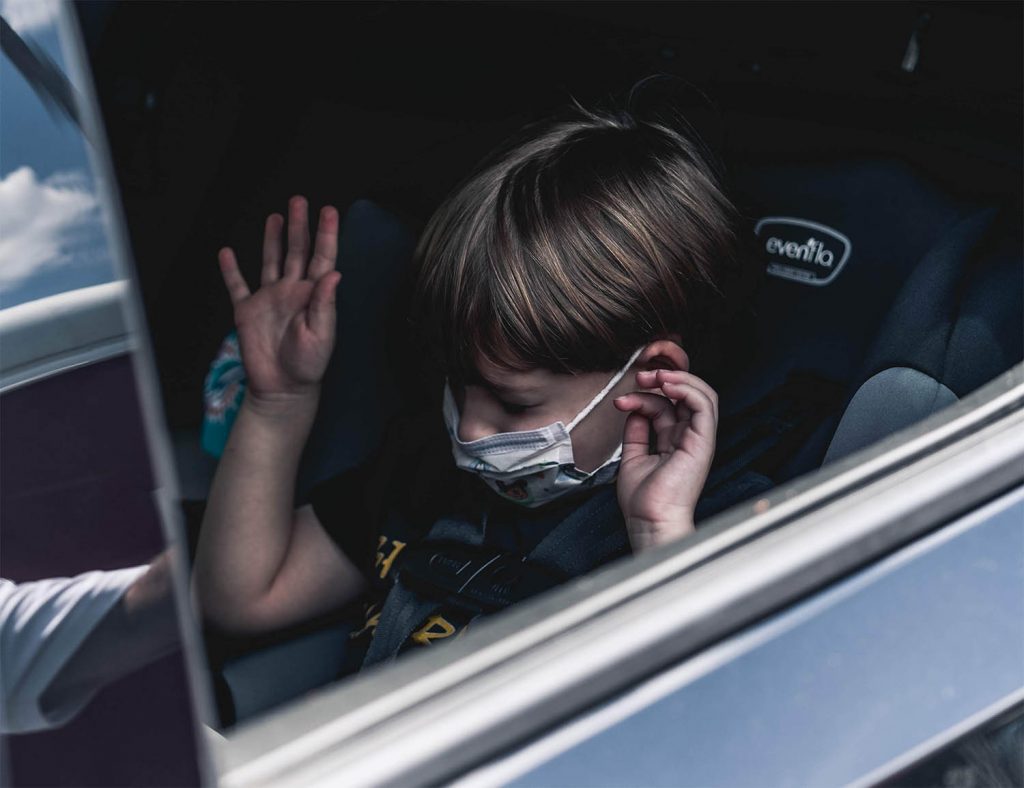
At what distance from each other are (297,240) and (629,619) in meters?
1.07

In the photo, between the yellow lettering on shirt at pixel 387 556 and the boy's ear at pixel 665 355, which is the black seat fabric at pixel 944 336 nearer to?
the boy's ear at pixel 665 355

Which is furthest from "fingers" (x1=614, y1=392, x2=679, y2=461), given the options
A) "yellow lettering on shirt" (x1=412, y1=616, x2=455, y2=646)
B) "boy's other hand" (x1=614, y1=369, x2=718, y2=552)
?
"yellow lettering on shirt" (x1=412, y1=616, x2=455, y2=646)

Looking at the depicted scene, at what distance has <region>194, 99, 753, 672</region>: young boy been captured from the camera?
4.30ft

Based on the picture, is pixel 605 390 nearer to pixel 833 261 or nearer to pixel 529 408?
pixel 529 408

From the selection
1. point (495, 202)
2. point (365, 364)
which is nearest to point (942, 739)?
point (495, 202)

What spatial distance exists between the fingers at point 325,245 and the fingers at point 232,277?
11 centimetres

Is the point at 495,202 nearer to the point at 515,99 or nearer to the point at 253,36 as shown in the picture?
the point at 515,99

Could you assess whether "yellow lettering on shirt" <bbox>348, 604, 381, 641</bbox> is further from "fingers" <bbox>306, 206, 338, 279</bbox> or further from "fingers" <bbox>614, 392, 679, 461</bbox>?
"fingers" <bbox>306, 206, 338, 279</bbox>

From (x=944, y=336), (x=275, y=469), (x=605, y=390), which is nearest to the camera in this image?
(x=944, y=336)

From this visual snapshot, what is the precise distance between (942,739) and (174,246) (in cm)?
142

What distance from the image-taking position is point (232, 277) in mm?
1710

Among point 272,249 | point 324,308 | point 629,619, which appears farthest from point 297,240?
point 629,619

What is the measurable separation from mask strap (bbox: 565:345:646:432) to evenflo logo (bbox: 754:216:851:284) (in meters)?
0.29

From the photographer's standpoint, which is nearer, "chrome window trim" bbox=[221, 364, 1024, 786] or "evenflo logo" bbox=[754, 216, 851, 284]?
"chrome window trim" bbox=[221, 364, 1024, 786]
